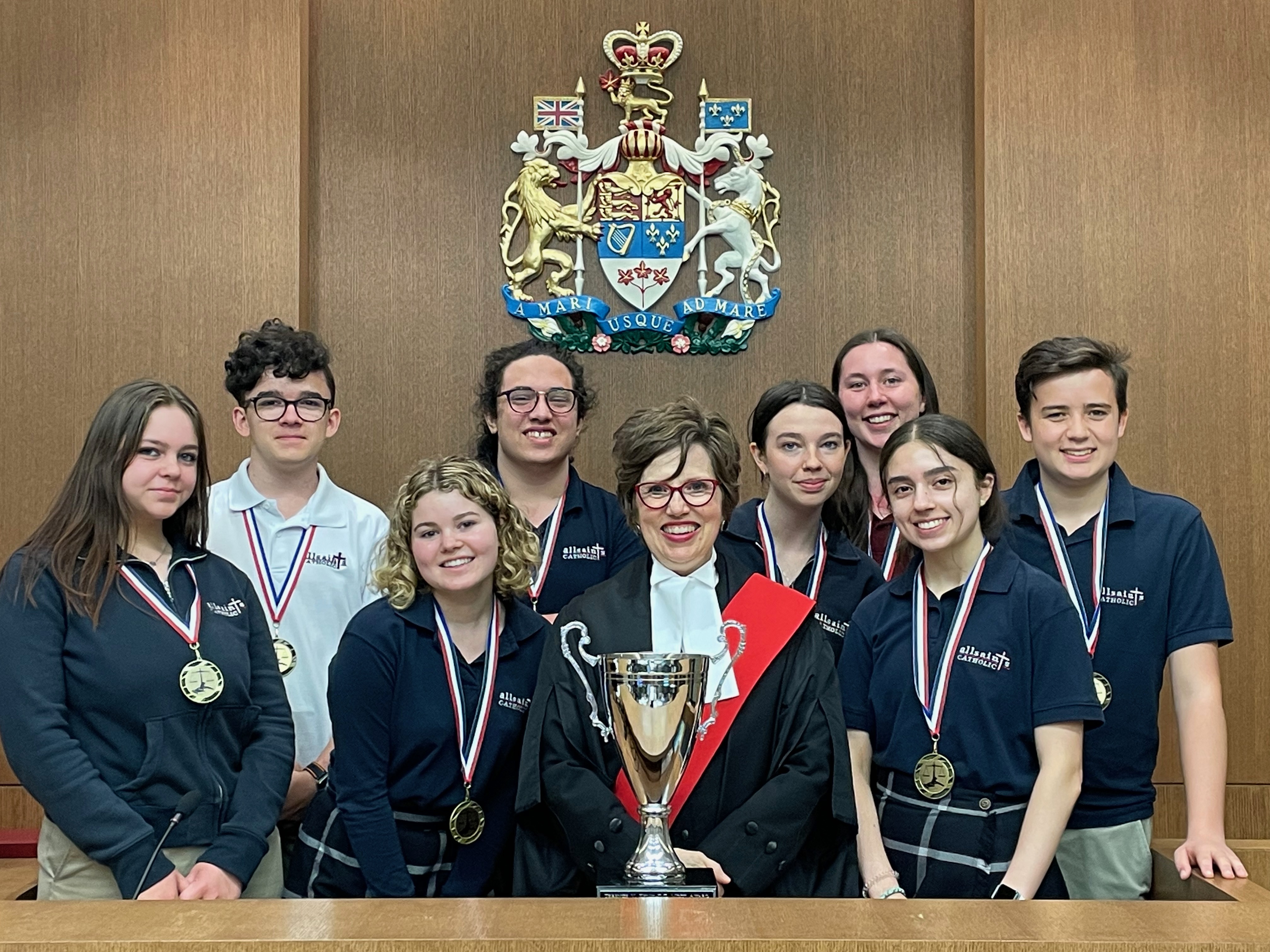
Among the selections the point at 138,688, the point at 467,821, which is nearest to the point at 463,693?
the point at 467,821

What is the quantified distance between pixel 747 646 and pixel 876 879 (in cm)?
Answer: 48

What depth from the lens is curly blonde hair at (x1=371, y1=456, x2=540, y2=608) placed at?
282 centimetres

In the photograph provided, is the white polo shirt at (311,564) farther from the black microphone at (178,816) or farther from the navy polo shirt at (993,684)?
the navy polo shirt at (993,684)

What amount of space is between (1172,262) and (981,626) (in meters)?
2.30

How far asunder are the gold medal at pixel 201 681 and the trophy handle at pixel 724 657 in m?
0.92

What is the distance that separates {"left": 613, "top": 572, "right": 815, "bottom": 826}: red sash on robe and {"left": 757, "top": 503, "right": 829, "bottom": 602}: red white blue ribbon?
296 millimetres

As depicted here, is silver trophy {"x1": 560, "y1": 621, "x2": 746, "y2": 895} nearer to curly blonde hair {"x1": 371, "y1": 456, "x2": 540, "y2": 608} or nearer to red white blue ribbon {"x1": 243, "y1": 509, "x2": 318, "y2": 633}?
curly blonde hair {"x1": 371, "y1": 456, "x2": 540, "y2": 608}

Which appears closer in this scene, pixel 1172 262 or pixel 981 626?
pixel 981 626

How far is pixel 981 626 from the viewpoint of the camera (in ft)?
8.65

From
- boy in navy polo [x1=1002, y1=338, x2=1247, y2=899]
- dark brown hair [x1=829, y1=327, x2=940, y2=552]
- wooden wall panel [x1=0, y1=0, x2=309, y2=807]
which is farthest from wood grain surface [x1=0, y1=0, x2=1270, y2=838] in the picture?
boy in navy polo [x1=1002, y1=338, x2=1247, y2=899]

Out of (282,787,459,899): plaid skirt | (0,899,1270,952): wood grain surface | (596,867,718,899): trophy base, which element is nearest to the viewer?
(0,899,1270,952): wood grain surface

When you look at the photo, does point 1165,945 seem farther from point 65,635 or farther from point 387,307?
point 387,307

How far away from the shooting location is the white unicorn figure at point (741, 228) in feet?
15.1

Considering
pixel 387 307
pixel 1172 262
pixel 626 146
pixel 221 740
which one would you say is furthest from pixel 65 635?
pixel 1172 262
